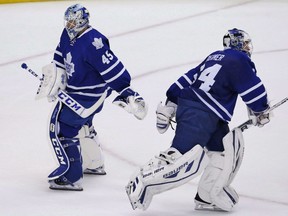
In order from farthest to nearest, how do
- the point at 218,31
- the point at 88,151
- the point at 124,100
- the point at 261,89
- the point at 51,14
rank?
the point at 51,14 < the point at 218,31 < the point at 88,151 < the point at 124,100 < the point at 261,89

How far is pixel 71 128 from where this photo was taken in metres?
5.13

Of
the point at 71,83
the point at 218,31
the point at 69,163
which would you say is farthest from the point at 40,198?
the point at 218,31

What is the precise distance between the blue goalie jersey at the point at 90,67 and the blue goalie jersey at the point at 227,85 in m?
0.43

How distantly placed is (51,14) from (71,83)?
513cm

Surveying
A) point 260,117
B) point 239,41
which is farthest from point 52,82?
point 260,117

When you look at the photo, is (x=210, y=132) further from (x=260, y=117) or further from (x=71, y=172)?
(x=71, y=172)

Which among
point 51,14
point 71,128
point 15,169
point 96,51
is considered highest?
point 96,51

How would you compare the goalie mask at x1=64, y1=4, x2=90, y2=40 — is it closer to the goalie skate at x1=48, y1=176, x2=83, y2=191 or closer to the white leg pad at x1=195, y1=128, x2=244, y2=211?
the goalie skate at x1=48, y1=176, x2=83, y2=191

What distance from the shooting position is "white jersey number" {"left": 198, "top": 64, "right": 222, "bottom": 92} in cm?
462

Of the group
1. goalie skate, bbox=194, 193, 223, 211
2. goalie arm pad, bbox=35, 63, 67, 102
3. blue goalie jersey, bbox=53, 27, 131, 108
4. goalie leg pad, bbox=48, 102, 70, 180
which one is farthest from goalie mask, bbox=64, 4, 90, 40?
goalie skate, bbox=194, 193, 223, 211

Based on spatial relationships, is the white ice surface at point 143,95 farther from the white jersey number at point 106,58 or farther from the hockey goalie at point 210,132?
the white jersey number at point 106,58

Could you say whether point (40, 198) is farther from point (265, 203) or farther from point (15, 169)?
point (265, 203)

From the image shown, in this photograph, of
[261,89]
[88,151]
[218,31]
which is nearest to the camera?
[261,89]

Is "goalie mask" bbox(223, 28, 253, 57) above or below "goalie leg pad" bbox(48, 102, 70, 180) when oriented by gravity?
above
